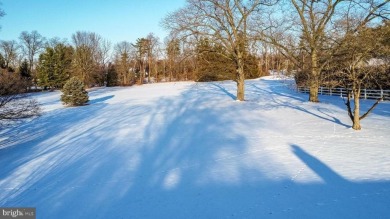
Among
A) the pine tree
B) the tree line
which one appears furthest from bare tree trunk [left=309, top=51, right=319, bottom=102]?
the pine tree

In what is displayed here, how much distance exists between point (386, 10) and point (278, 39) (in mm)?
Answer: 6876

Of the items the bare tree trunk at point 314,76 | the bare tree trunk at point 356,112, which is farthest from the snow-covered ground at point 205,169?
the bare tree trunk at point 314,76

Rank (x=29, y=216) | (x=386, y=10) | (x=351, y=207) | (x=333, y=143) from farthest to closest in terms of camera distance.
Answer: (x=386, y=10) < (x=333, y=143) < (x=29, y=216) < (x=351, y=207)

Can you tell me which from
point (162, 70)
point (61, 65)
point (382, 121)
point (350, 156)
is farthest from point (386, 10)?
point (162, 70)

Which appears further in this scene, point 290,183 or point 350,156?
point 350,156

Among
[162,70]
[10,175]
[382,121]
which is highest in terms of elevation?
[162,70]

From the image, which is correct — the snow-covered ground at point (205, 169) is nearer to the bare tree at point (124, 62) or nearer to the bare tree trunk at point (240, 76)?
the bare tree trunk at point (240, 76)

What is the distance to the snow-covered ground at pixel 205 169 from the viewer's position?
21.9 feet

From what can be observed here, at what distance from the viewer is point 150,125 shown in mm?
16828

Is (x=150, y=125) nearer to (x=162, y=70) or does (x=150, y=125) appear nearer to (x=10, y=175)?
(x=10, y=175)

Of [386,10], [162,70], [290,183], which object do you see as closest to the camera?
[290,183]

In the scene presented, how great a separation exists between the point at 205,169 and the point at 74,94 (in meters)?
22.8

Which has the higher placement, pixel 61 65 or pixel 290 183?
pixel 61 65

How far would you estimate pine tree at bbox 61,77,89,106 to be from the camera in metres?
28.7
